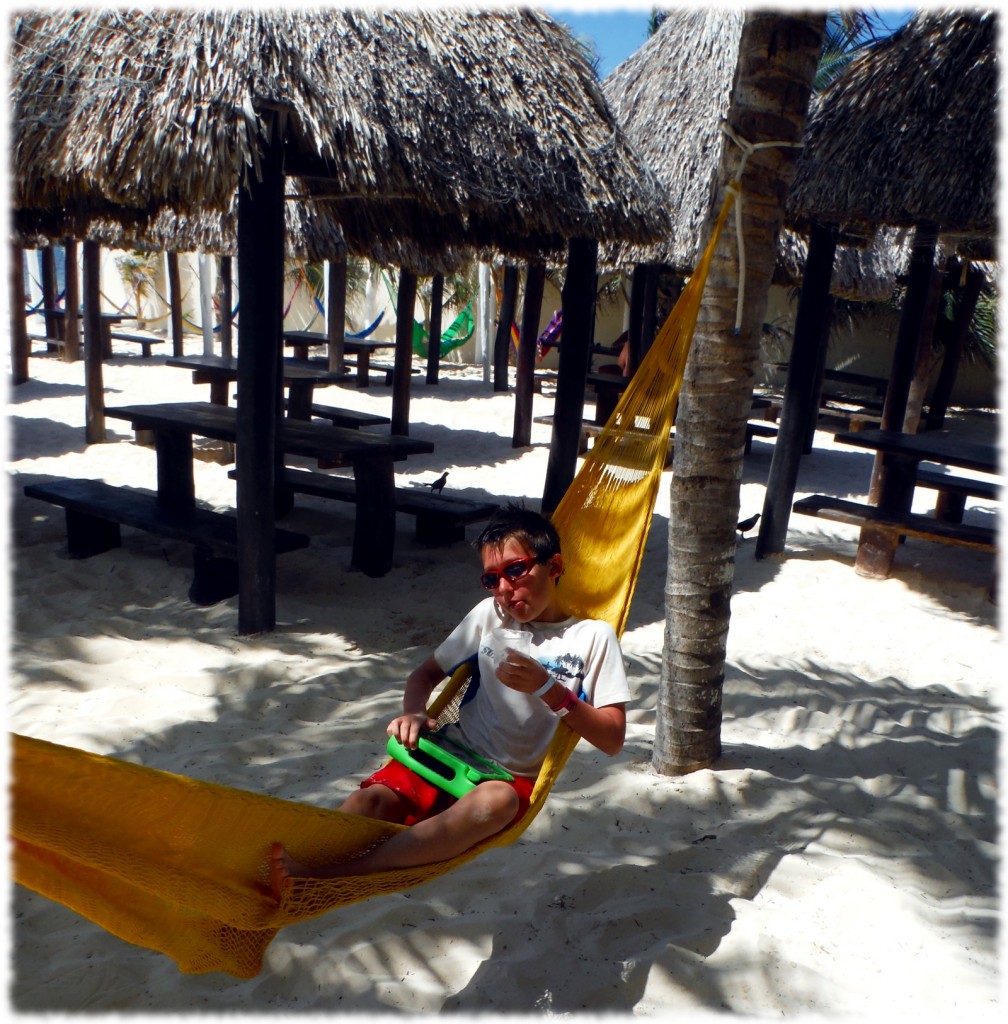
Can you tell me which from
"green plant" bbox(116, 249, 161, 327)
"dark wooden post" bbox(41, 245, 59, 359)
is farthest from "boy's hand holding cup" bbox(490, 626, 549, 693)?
"green plant" bbox(116, 249, 161, 327)

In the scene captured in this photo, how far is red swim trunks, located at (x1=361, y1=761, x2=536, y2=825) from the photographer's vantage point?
1.81m

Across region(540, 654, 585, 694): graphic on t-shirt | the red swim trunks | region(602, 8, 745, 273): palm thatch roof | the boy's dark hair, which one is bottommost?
the red swim trunks

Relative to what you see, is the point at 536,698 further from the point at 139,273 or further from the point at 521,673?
the point at 139,273

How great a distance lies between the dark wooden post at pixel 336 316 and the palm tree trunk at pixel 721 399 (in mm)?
6339

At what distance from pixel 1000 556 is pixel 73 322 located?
736 centimetres

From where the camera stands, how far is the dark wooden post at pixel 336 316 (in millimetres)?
8555

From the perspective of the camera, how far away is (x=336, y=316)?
8.92 m

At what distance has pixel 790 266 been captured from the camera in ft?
24.9

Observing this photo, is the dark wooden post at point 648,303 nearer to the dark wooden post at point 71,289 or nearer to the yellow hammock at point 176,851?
the dark wooden post at point 71,289

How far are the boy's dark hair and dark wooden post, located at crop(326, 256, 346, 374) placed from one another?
21.8 feet

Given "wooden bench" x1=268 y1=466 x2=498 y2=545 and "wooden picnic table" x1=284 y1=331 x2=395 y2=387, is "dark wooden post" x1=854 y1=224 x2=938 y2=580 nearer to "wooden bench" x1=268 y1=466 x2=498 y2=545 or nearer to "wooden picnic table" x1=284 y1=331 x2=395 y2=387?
"wooden bench" x1=268 y1=466 x2=498 y2=545

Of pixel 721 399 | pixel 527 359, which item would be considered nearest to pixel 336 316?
pixel 527 359

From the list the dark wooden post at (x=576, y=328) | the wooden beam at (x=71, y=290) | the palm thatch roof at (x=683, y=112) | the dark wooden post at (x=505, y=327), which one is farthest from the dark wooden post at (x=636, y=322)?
the wooden beam at (x=71, y=290)

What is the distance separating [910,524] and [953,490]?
1.82ft
